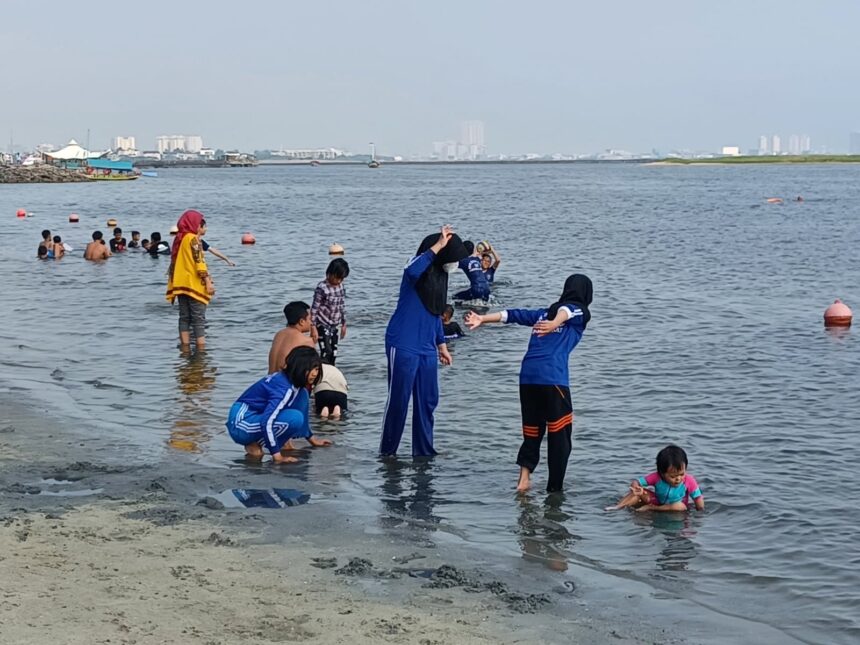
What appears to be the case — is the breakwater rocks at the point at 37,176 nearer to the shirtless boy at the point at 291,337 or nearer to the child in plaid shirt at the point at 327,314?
the child in plaid shirt at the point at 327,314

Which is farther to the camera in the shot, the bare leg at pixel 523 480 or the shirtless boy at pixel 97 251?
the shirtless boy at pixel 97 251

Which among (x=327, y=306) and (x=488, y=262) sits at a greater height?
(x=488, y=262)

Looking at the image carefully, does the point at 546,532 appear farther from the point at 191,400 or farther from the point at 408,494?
the point at 191,400

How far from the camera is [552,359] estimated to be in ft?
30.0

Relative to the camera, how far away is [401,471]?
10.3 m

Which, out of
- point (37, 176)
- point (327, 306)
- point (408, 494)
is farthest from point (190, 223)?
point (37, 176)

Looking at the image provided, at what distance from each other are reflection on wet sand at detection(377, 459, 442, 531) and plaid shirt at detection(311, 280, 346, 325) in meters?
3.54

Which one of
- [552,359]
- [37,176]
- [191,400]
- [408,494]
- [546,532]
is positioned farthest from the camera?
[37,176]

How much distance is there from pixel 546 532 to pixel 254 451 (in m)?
3.03

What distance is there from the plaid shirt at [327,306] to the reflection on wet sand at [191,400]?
165 cm

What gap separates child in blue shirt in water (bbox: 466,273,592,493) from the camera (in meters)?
8.94

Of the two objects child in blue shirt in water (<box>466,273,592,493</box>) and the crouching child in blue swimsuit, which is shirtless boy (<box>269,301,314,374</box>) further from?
child in blue shirt in water (<box>466,273,592,493</box>)

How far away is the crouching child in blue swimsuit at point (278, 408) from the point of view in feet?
32.1

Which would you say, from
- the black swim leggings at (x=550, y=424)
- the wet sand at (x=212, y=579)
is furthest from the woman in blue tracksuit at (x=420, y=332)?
the wet sand at (x=212, y=579)
